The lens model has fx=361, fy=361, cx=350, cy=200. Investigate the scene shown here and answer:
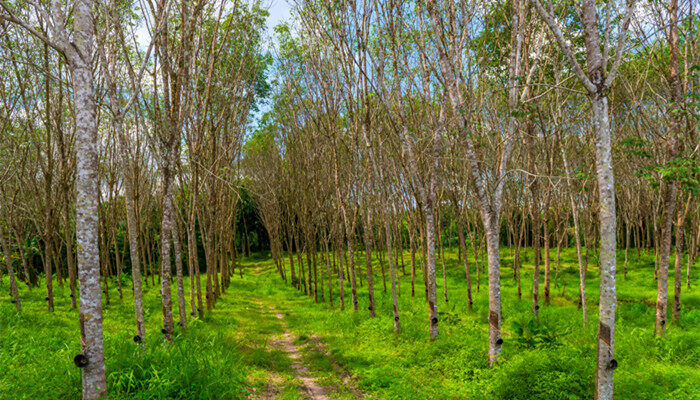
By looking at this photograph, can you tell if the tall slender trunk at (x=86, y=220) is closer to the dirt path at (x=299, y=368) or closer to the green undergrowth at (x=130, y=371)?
the green undergrowth at (x=130, y=371)

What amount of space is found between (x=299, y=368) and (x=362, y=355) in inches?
54.8

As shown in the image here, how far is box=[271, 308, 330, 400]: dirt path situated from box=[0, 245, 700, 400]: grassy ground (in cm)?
17

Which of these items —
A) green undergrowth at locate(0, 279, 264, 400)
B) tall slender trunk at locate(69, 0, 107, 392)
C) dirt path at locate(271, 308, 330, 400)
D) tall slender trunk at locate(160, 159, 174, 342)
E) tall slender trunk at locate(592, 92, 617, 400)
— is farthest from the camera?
tall slender trunk at locate(160, 159, 174, 342)

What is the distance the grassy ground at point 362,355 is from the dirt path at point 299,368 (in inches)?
6.6

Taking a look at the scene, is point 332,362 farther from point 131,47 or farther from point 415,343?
point 131,47

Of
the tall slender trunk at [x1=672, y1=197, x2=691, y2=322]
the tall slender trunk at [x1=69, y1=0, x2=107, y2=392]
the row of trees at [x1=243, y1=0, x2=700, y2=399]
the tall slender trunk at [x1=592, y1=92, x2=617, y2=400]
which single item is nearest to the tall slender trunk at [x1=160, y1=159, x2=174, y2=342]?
the row of trees at [x1=243, y1=0, x2=700, y2=399]

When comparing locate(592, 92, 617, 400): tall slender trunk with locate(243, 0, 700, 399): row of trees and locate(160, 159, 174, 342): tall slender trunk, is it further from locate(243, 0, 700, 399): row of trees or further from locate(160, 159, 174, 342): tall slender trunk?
locate(160, 159, 174, 342): tall slender trunk

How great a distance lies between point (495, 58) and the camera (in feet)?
33.6

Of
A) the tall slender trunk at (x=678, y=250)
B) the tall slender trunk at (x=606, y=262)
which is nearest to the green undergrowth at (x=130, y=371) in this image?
the tall slender trunk at (x=606, y=262)

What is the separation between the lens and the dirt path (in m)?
6.26

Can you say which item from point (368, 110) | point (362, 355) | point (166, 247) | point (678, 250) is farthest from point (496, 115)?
point (166, 247)

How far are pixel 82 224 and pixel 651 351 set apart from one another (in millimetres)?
10257

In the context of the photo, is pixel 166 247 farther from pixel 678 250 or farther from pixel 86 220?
pixel 678 250

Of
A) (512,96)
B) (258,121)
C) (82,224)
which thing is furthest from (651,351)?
(258,121)
